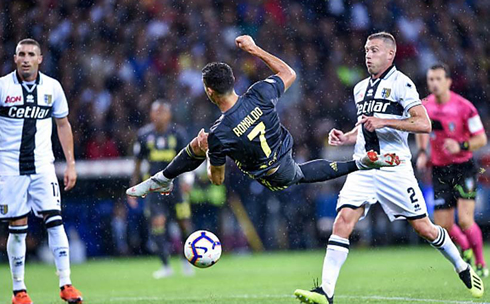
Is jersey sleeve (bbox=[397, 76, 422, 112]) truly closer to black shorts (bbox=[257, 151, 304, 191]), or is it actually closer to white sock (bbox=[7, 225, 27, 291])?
black shorts (bbox=[257, 151, 304, 191])

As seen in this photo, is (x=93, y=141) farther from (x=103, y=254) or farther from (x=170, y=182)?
(x=170, y=182)

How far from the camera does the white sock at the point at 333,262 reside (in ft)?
22.4

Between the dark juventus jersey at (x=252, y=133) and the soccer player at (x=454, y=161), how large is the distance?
3.22 meters

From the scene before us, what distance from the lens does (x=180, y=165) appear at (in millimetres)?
7422

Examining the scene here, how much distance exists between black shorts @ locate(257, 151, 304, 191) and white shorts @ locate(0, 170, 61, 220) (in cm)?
230

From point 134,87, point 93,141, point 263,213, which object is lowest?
point 263,213

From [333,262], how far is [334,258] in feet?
0.12

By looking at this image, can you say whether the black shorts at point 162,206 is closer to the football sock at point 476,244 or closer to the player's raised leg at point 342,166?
the football sock at point 476,244

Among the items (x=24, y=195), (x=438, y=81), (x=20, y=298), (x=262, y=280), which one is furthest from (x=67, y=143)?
(x=438, y=81)

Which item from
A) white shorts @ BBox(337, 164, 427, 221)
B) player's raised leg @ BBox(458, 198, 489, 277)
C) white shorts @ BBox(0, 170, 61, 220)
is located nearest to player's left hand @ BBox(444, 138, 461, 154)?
player's raised leg @ BBox(458, 198, 489, 277)

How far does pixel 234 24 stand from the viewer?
60.2 ft

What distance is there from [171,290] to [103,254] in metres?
6.82

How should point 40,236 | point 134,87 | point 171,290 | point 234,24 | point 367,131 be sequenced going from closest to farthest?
point 367,131, point 171,290, point 40,236, point 134,87, point 234,24

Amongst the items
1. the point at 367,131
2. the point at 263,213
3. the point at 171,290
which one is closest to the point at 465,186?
the point at 367,131
